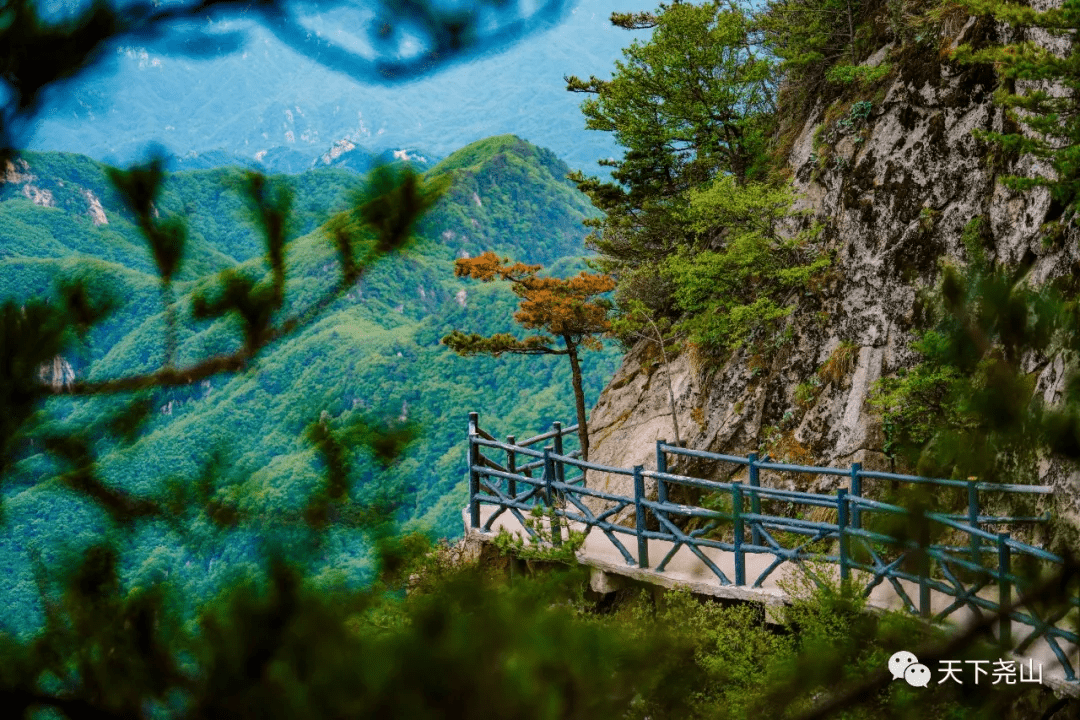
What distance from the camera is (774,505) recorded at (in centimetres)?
1042

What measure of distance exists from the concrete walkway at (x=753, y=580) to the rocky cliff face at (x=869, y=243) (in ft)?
8.06

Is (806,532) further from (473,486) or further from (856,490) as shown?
(473,486)

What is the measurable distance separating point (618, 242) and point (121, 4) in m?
13.5

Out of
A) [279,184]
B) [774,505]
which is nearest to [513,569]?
[774,505]

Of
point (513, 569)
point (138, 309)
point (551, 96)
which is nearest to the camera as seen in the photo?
point (138, 309)

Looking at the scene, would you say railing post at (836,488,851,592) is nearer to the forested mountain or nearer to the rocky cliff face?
the rocky cliff face

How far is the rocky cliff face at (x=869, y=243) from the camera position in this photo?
9617mm

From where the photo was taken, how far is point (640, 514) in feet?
25.8

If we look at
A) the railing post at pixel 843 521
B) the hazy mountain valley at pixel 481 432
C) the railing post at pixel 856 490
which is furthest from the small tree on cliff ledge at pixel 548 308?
the railing post at pixel 843 521

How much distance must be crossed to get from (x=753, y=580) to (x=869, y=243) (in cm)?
482

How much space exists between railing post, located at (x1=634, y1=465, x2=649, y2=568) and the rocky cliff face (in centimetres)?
300

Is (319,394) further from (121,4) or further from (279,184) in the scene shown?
(121,4)

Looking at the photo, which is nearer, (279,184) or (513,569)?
(279,184)

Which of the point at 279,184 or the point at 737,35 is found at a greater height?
the point at 737,35
